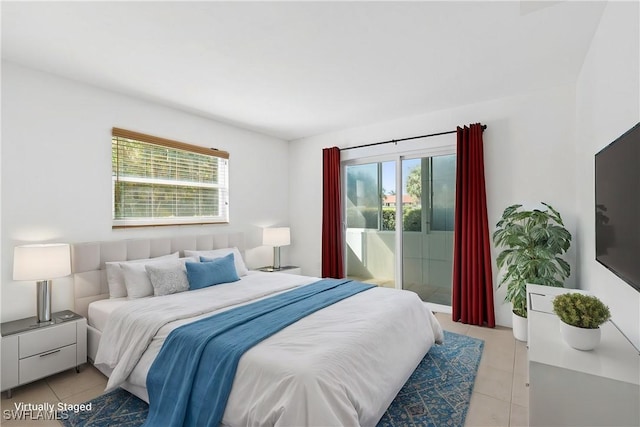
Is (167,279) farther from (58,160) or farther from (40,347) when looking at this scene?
(58,160)

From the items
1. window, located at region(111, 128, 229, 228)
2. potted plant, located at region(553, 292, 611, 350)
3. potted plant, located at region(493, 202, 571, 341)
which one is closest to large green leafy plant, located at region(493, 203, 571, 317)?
potted plant, located at region(493, 202, 571, 341)

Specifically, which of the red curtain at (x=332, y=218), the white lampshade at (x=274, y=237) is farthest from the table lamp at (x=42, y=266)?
the red curtain at (x=332, y=218)

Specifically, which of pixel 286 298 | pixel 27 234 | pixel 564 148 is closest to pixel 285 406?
pixel 286 298

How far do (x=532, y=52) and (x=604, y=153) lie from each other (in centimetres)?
121

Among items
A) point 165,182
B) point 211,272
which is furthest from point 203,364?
point 165,182

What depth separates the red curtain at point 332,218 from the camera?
15.7 ft

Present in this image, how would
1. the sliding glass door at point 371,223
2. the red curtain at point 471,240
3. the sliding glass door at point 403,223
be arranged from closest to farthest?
the red curtain at point 471,240
the sliding glass door at point 403,223
the sliding glass door at point 371,223

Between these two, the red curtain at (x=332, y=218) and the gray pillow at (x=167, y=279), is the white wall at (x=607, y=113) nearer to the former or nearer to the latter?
the red curtain at (x=332, y=218)

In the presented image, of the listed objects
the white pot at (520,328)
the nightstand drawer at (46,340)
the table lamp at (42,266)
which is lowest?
the white pot at (520,328)

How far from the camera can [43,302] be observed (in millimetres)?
2543

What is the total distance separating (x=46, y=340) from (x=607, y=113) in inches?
172

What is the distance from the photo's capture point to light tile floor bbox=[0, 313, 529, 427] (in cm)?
203

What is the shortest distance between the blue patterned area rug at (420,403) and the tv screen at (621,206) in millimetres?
1299

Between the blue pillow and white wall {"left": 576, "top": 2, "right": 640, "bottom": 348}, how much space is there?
10.4 feet
